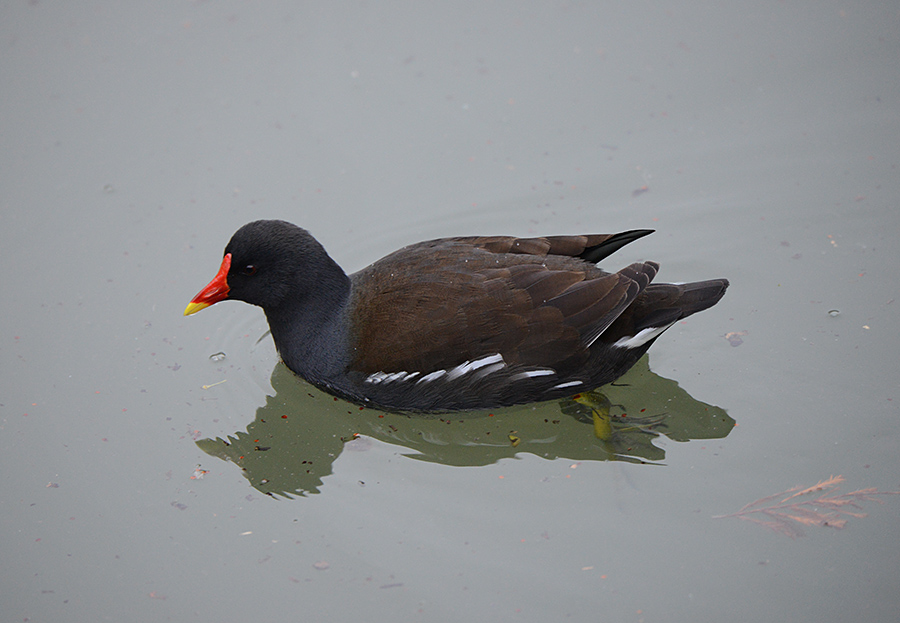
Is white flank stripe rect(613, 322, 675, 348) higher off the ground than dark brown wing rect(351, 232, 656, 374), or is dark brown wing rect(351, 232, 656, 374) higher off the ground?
dark brown wing rect(351, 232, 656, 374)

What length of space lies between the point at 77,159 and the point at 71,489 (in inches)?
103

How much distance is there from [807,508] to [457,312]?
1.77 m

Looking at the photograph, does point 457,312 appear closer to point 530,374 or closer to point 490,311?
point 490,311

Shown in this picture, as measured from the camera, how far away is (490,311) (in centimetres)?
406

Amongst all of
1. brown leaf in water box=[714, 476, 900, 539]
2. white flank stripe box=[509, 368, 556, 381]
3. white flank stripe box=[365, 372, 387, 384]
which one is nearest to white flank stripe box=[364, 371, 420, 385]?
white flank stripe box=[365, 372, 387, 384]

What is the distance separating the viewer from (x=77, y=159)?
19.4 feet

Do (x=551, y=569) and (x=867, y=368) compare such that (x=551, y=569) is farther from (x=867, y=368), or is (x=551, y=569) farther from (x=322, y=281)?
(x=867, y=368)

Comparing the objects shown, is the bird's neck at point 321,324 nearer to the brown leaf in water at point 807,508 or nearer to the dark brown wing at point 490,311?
the dark brown wing at point 490,311

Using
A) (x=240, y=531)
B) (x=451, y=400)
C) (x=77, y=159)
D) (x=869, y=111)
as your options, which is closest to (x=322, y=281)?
(x=451, y=400)

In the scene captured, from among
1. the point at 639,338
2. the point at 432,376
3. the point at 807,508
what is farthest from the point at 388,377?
the point at 807,508

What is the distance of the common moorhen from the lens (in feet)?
13.4

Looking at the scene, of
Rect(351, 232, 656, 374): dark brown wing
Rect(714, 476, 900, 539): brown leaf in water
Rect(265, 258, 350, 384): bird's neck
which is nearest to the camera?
Rect(714, 476, 900, 539): brown leaf in water

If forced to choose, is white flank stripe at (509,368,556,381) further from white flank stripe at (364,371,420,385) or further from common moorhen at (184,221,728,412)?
white flank stripe at (364,371,420,385)

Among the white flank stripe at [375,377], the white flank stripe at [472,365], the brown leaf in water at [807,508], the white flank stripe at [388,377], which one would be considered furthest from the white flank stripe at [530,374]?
the brown leaf in water at [807,508]
